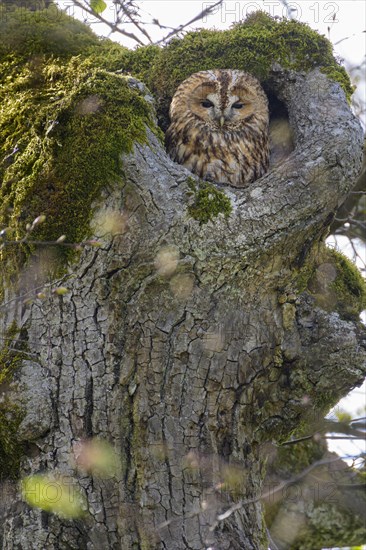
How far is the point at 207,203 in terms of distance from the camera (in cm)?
274

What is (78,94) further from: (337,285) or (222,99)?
(337,285)

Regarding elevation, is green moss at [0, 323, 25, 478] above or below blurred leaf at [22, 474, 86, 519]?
above

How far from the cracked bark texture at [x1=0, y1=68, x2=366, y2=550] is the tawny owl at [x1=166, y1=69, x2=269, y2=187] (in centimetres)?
57

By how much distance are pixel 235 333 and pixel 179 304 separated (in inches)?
10.2

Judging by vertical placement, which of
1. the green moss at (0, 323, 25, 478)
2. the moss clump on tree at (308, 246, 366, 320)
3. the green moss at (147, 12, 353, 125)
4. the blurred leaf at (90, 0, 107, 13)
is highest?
the blurred leaf at (90, 0, 107, 13)

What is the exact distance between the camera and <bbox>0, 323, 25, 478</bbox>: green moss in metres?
2.51

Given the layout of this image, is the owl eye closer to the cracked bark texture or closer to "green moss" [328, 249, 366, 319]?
the cracked bark texture

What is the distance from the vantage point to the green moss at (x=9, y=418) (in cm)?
251

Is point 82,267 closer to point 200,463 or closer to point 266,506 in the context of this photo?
point 200,463

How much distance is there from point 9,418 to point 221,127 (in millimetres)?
1957

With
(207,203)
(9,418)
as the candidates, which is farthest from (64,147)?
(9,418)

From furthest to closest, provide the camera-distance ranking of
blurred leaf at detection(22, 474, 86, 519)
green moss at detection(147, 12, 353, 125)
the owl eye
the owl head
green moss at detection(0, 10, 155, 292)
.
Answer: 1. the owl eye
2. the owl head
3. green moss at detection(147, 12, 353, 125)
4. green moss at detection(0, 10, 155, 292)
5. blurred leaf at detection(22, 474, 86, 519)

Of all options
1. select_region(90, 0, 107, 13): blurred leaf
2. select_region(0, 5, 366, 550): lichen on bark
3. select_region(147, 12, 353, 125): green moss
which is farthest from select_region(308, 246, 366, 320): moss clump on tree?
select_region(90, 0, 107, 13): blurred leaf

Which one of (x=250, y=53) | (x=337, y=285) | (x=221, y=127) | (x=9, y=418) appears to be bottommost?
(x=9, y=418)
